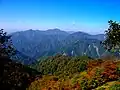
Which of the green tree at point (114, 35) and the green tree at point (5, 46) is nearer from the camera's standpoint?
the green tree at point (114, 35)

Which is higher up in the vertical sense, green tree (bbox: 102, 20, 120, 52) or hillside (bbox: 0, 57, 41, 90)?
green tree (bbox: 102, 20, 120, 52)

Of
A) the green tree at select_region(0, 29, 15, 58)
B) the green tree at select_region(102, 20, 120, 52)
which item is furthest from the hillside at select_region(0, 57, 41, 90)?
the green tree at select_region(102, 20, 120, 52)

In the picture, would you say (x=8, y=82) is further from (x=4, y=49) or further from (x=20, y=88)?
(x=4, y=49)

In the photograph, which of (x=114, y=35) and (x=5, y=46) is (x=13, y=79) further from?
(x=114, y=35)

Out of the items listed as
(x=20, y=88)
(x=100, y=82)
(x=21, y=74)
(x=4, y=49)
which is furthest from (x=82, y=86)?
(x=4, y=49)

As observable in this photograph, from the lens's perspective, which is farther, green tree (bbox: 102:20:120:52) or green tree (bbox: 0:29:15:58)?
green tree (bbox: 0:29:15:58)

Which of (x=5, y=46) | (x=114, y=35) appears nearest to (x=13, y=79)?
(x=5, y=46)

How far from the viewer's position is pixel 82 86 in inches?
1064

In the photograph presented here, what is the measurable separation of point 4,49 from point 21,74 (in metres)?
9.09

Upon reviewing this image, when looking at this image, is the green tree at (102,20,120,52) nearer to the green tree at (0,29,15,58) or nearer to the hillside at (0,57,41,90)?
the hillside at (0,57,41,90)

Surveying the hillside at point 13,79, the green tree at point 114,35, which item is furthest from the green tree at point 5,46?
the green tree at point 114,35

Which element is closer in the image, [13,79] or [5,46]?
[13,79]

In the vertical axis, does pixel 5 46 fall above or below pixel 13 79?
above

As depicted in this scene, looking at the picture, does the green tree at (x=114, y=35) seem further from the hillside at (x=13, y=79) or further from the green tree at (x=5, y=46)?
the green tree at (x=5, y=46)
